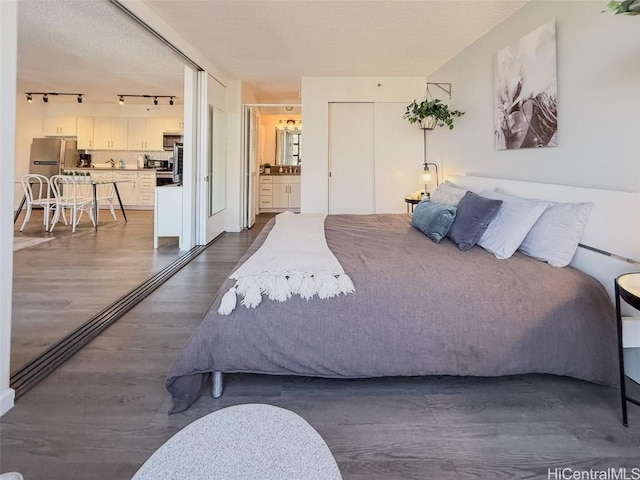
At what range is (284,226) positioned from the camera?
3279 millimetres

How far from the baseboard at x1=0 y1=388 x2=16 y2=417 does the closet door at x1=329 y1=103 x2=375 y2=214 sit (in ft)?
→ 15.9

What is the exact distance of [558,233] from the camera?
7.57 feet

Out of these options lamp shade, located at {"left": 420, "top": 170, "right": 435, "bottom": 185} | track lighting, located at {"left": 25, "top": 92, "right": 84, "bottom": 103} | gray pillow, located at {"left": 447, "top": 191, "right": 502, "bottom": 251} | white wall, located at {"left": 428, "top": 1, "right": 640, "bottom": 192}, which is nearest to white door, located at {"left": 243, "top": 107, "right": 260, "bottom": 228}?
lamp shade, located at {"left": 420, "top": 170, "right": 435, "bottom": 185}

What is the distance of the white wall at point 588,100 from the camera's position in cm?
216

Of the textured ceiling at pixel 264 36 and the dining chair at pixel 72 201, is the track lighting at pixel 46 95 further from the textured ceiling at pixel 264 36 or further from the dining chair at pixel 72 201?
the dining chair at pixel 72 201

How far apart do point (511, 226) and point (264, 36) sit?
125 inches

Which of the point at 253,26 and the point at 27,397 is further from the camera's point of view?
the point at 253,26

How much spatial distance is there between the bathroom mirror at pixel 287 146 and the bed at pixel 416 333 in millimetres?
8507

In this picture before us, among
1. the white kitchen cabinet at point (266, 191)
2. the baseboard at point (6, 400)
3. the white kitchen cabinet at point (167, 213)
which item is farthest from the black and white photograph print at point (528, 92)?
the white kitchen cabinet at point (266, 191)

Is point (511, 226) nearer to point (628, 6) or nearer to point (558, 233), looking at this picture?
point (558, 233)

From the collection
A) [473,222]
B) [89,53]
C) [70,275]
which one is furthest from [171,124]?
Answer: [473,222]

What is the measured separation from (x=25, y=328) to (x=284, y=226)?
73.5 inches

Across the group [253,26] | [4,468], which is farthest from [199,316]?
[253,26]

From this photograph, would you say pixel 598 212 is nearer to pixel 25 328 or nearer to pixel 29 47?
pixel 25 328
